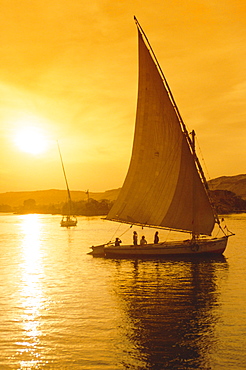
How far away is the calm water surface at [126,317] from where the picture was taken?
19.2m

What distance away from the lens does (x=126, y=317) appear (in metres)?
25.4

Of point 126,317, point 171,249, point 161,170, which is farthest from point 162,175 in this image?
point 126,317

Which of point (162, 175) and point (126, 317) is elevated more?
point (162, 175)

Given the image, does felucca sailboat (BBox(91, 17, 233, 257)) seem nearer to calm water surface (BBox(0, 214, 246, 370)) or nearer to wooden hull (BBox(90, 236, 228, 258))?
wooden hull (BBox(90, 236, 228, 258))

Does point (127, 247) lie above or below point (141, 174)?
below

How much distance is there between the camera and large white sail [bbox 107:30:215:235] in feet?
150

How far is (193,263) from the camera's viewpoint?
46.0m

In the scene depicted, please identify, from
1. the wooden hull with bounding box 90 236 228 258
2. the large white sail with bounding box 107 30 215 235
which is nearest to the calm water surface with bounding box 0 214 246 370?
the wooden hull with bounding box 90 236 228 258

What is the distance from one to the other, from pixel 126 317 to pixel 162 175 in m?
23.7

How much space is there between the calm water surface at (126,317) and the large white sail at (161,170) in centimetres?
506

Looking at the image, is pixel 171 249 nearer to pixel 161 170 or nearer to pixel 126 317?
pixel 161 170

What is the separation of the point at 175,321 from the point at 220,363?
19.6 feet

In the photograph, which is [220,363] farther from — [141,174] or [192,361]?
[141,174]

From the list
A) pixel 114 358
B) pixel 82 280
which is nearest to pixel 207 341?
pixel 114 358
